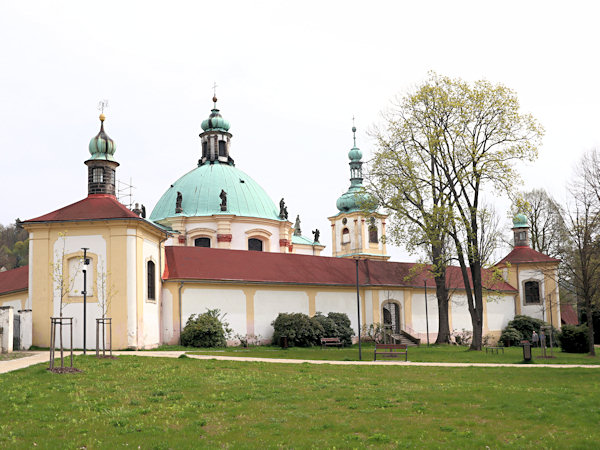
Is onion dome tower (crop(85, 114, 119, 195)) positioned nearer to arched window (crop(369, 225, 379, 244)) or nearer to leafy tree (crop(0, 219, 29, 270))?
arched window (crop(369, 225, 379, 244))

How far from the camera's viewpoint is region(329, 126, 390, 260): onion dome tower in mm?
58594

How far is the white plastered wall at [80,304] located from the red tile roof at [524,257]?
3139cm

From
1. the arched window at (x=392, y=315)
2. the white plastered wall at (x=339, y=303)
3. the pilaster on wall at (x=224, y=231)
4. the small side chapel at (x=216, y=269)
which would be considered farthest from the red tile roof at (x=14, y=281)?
the arched window at (x=392, y=315)

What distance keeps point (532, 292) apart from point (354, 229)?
55.2ft

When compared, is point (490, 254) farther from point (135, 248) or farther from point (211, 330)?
point (135, 248)

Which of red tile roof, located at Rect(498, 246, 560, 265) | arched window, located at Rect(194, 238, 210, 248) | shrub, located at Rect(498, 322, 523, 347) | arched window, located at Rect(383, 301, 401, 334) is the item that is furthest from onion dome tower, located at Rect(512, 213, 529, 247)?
arched window, located at Rect(194, 238, 210, 248)

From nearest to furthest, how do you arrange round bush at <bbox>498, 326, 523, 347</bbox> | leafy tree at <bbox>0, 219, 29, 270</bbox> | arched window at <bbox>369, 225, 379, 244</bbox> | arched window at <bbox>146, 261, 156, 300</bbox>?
1. arched window at <bbox>146, 261, 156, 300</bbox>
2. round bush at <bbox>498, 326, 523, 347</bbox>
3. arched window at <bbox>369, 225, 379, 244</bbox>
4. leafy tree at <bbox>0, 219, 29, 270</bbox>

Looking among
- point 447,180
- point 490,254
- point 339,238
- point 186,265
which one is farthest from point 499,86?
point 339,238

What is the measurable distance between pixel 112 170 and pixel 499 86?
749 inches

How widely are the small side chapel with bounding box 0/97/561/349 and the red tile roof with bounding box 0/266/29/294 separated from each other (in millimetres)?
103

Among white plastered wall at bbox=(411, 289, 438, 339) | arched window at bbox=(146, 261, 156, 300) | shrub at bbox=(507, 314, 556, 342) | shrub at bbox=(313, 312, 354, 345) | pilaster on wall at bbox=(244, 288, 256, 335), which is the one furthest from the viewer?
shrub at bbox=(507, 314, 556, 342)

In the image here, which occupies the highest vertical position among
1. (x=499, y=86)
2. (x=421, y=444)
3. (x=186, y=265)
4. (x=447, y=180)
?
(x=499, y=86)

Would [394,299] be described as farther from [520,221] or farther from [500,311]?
[520,221]

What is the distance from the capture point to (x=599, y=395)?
42.6 feet
